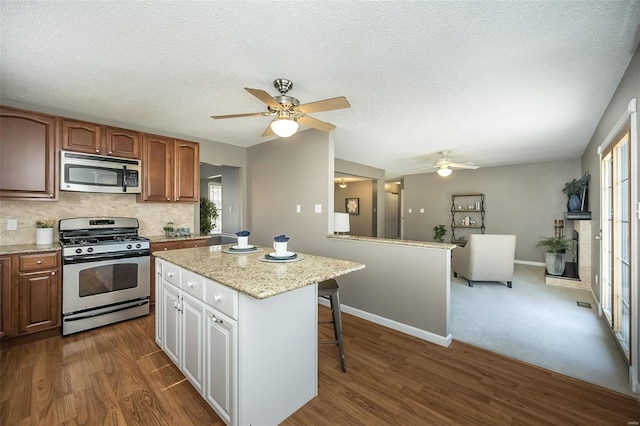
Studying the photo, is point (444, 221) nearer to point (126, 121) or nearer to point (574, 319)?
point (574, 319)

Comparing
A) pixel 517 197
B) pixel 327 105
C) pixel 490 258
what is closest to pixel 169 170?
pixel 327 105

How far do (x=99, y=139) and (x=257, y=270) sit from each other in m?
2.79

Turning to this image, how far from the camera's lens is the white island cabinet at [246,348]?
1353 mm

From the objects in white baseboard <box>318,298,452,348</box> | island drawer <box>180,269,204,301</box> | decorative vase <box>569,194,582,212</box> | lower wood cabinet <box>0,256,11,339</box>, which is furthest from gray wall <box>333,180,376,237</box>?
lower wood cabinet <box>0,256,11,339</box>

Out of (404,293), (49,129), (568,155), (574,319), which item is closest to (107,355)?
(49,129)

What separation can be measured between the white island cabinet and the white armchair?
11.7 feet

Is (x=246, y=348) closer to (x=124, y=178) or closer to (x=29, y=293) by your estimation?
(x=29, y=293)

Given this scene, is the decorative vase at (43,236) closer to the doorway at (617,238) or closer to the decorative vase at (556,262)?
the doorway at (617,238)

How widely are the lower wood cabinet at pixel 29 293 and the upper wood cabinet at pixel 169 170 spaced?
1152 millimetres

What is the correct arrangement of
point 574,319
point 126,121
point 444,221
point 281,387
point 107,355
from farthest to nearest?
1. point 444,221
2. point 126,121
3. point 574,319
4. point 107,355
5. point 281,387

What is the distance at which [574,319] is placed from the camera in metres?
2.99

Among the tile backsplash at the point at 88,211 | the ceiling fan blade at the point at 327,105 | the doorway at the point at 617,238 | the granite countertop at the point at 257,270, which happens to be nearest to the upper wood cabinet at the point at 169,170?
the tile backsplash at the point at 88,211

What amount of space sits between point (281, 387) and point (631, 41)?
9.82ft

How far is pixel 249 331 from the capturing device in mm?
1355
